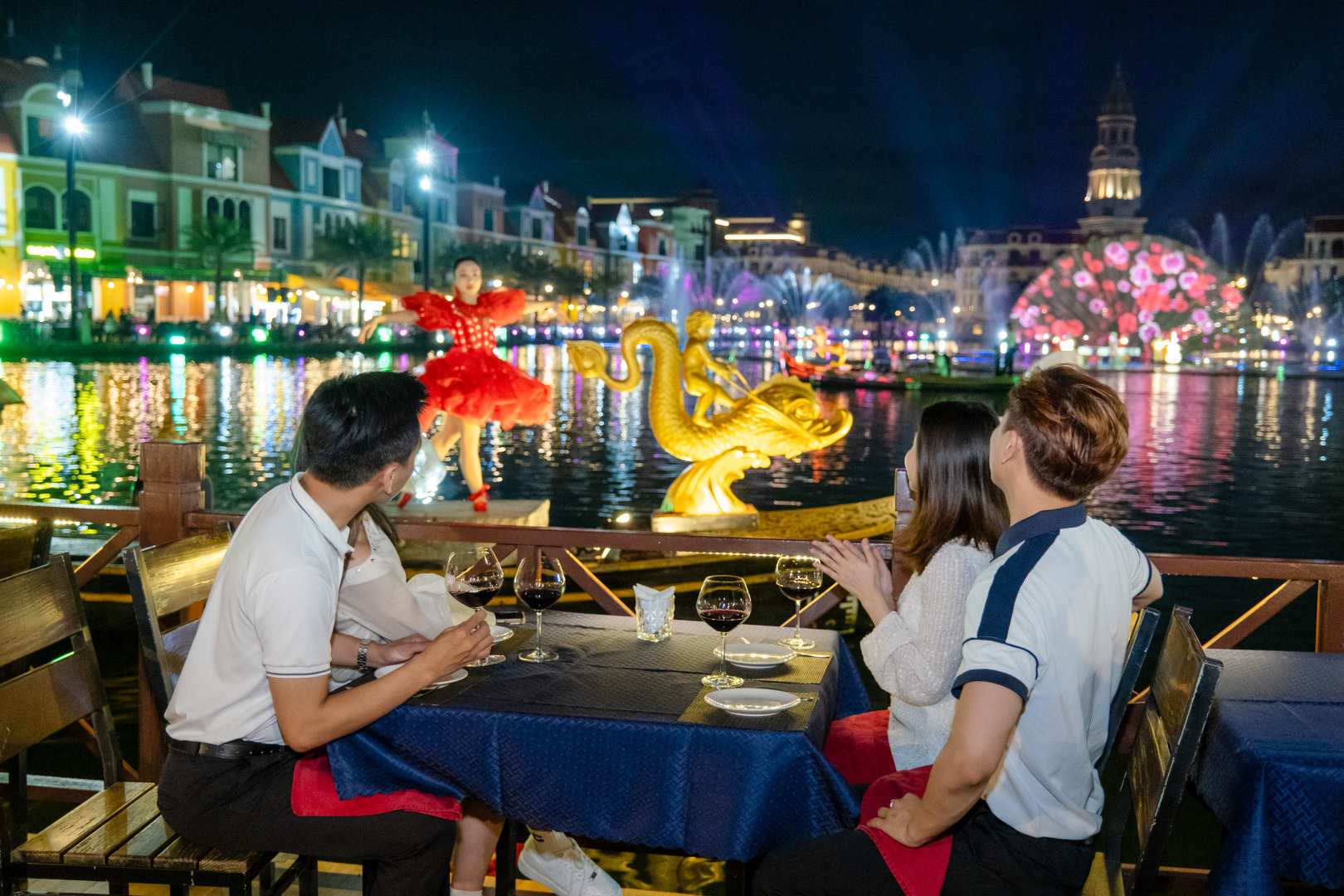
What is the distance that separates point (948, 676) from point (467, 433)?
24.2ft

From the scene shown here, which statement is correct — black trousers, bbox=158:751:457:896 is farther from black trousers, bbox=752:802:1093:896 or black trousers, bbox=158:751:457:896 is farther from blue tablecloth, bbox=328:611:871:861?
black trousers, bbox=752:802:1093:896

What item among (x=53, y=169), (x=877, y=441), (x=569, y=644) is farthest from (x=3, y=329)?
(x=569, y=644)

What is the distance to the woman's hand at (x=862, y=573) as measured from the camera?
9.63ft

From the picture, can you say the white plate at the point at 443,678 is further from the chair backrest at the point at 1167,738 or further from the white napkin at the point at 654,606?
the chair backrest at the point at 1167,738

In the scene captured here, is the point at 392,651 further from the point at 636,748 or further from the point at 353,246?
the point at 353,246

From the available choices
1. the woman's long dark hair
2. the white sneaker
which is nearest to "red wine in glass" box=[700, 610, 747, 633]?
the woman's long dark hair

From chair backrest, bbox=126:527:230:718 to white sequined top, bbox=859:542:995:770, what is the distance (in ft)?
5.62

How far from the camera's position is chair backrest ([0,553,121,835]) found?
2.86 meters

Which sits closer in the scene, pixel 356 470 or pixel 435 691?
pixel 356 470

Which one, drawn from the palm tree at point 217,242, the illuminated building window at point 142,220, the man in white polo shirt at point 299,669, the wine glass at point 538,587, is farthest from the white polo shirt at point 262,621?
the illuminated building window at point 142,220

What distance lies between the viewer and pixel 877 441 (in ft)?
74.5

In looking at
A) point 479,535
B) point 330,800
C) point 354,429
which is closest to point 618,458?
point 479,535

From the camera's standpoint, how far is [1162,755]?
247 centimetres

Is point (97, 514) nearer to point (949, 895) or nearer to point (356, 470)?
point (356, 470)
